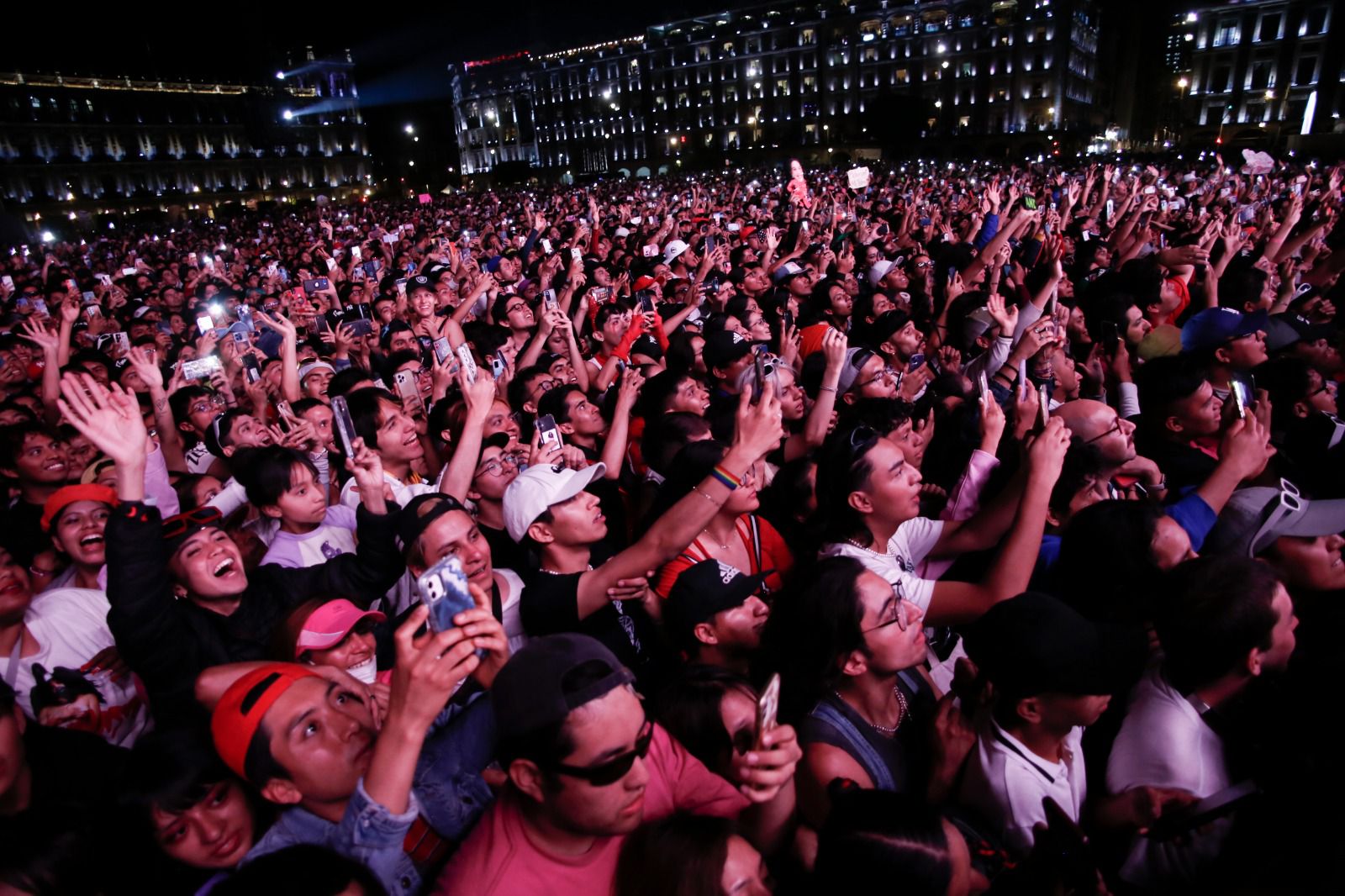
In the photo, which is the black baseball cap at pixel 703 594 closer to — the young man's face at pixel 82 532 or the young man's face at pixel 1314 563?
the young man's face at pixel 1314 563

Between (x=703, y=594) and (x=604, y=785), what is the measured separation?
103 centimetres

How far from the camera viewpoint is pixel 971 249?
30.3 feet

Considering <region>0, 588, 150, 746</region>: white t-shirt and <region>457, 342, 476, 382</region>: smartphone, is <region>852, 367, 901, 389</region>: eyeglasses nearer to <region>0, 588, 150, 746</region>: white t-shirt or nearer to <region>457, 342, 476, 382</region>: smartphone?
<region>457, 342, 476, 382</region>: smartphone

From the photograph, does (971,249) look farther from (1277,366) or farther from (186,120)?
(186,120)

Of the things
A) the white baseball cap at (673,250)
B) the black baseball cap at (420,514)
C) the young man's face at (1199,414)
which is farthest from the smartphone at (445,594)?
the white baseball cap at (673,250)

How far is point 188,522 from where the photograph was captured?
3229 mm

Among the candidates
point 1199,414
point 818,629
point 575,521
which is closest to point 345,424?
point 575,521

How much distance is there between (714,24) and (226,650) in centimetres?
10106

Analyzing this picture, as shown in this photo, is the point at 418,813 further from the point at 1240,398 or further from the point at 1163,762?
the point at 1240,398

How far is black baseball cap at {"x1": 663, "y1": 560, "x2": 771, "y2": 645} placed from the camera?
2676 millimetres

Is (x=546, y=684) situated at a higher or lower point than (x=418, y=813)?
higher

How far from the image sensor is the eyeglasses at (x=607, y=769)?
5.60 ft

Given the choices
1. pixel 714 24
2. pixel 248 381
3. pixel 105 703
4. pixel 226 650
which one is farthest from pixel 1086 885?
pixel 714 24

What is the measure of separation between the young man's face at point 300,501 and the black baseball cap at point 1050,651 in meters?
3.13
